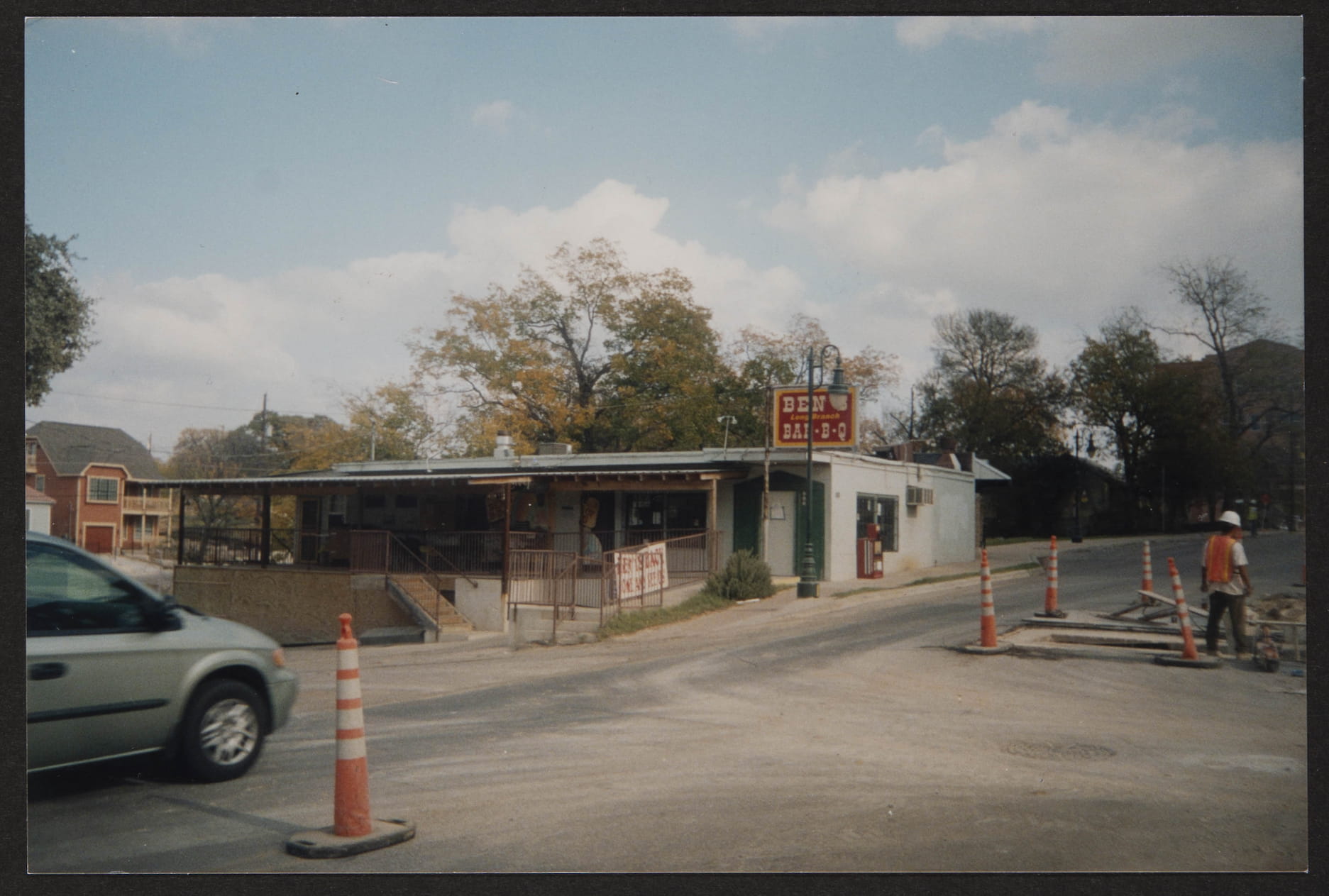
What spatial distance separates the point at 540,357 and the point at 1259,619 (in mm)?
19176

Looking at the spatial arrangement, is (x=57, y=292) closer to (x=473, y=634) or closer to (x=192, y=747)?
(x=192, y=747)

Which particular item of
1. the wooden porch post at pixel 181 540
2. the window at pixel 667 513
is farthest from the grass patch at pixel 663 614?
the wooden porch post at pixel 181 540

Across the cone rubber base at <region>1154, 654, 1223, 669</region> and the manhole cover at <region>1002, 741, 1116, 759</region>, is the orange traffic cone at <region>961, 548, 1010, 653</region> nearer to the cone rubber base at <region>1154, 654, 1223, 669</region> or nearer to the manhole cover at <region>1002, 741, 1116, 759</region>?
the cone rubber base at <region>1154, 654, 1223, 669</region>

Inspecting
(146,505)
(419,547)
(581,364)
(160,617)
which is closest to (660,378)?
(581,364)

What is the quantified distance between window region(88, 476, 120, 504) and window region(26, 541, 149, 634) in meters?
1.42

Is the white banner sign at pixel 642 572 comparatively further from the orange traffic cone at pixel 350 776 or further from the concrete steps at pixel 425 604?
the orange traffic cone at pixel 350 776

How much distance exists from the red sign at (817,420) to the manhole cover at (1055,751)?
15927mm

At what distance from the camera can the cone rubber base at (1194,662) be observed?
9.85m

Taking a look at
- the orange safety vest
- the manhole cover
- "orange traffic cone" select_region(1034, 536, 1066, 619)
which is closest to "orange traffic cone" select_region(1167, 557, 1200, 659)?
the orange safety vest

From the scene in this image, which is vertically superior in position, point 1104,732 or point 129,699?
point 129,699

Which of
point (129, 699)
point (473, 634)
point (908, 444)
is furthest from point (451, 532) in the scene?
point (908, 444)

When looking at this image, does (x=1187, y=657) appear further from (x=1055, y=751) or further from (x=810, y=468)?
(x=810, y=468)

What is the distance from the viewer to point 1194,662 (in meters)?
9.89

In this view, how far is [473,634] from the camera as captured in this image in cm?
1486
